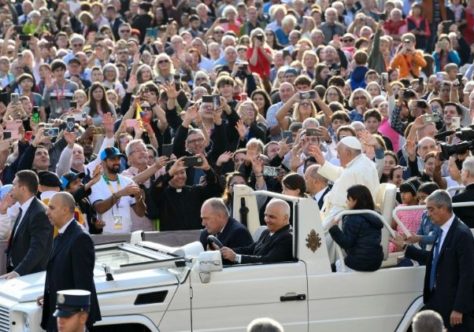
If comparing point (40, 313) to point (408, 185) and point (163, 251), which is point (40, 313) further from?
point (408, 185)

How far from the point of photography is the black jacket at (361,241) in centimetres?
1206

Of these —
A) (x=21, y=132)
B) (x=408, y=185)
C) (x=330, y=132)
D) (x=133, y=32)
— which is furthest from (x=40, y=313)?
(x=133, y=32)

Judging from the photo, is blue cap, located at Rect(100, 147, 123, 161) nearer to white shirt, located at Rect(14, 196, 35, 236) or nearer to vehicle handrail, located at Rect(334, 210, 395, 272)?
white shirt, located at Rect(14, 196, 35, 236)

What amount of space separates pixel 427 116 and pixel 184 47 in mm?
9416

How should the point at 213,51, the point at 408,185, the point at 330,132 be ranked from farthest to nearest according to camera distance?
the point at 213,51 → the point at 330,132 → the point at 408,185

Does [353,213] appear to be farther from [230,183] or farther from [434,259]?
[230,183]

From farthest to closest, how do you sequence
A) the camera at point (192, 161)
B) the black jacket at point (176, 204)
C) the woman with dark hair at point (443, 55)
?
the woman with dark hair at point (443, 55), the black jacket at point (176, 204), the camera at point (192, 161)

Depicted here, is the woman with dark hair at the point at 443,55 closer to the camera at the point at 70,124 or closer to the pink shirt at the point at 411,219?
the camera at the point at 70,124

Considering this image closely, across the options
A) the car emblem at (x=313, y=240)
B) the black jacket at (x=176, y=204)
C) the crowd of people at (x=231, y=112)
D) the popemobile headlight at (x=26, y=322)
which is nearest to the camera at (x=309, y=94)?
the crowd of people at (x=231, y=112)

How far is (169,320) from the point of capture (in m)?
11.4

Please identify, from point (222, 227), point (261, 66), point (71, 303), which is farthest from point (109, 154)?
point (261, 66)

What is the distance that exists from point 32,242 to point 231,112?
19.4ft

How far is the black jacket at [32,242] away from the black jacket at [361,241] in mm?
2740

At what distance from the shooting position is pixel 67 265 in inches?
435
